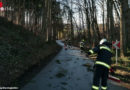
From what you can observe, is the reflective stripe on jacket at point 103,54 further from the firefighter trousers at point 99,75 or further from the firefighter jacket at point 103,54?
the firefighter trousers at point 99,75

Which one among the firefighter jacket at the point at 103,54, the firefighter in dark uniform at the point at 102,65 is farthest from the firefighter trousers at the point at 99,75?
the firefighter jacket at the point at 103,54

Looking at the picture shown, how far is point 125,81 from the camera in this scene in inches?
265

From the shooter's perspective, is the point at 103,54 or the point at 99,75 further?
the point at 103,54

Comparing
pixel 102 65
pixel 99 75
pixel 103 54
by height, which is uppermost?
pixel 103 54

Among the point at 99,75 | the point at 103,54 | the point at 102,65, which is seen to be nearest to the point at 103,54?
the point at 103,54

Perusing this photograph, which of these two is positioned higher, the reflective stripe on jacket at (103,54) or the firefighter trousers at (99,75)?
the reflective stripe on jacket at (103,54)

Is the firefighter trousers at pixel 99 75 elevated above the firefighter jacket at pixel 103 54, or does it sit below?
below

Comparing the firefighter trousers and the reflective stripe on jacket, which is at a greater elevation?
the reflective stripe on jacket

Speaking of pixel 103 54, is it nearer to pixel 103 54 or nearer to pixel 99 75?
pixel 103 54

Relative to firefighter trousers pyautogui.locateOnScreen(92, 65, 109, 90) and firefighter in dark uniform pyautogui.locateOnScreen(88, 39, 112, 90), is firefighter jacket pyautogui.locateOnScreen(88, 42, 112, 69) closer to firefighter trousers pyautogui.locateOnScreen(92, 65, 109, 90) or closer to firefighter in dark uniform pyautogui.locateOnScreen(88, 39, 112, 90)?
firefighter in dark uniform pyautogui.locateOnScreen(88, 39, 112, 90)

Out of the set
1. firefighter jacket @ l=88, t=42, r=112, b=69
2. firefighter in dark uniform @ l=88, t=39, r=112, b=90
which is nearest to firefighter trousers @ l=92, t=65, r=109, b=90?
firefighter in dark uniform @ l=88, t=39, r=112, b=90

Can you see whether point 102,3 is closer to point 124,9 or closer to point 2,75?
point 124,9

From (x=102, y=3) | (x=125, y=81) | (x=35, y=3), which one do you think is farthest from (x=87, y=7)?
(x=125, y=81)

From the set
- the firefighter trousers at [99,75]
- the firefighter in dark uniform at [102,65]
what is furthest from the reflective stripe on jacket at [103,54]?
the firefighter trousers at [99,75]
